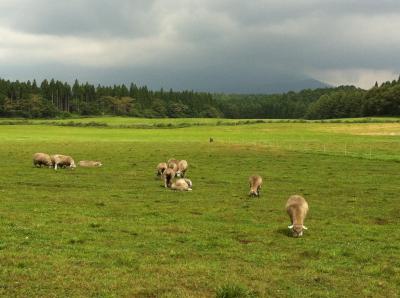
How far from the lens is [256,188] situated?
89.8 ft

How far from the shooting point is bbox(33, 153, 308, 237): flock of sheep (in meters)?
18.5

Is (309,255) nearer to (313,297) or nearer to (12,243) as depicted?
(313,297)

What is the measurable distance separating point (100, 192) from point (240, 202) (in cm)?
820

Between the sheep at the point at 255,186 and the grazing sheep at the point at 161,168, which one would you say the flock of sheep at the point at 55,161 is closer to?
the grazing sheep at the point at 161,168

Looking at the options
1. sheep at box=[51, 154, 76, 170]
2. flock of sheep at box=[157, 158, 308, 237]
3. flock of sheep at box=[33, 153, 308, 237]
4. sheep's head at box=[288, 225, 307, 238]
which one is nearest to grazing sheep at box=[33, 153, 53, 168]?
flock of sheep at box=[33, 153, 308, 237]

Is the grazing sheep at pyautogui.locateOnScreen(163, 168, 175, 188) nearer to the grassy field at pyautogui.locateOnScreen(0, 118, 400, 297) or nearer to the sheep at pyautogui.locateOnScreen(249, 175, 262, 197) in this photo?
the grassy field at pyautogui.locateOnScreen(0, 118, 400, 297)

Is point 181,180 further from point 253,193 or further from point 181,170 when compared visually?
point 181,170

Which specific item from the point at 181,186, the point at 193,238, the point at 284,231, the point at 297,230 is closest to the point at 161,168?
the point at 181,186

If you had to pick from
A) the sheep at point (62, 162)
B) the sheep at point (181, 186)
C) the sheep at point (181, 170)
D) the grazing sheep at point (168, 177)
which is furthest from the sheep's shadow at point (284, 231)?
the sheep at point (62, 162)

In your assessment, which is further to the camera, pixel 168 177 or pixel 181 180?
pixel 168 177

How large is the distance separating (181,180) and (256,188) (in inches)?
188

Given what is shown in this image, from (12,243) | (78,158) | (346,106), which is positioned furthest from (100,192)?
(346,106)

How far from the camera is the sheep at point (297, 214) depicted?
17.8 metres

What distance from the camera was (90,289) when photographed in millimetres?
11336
